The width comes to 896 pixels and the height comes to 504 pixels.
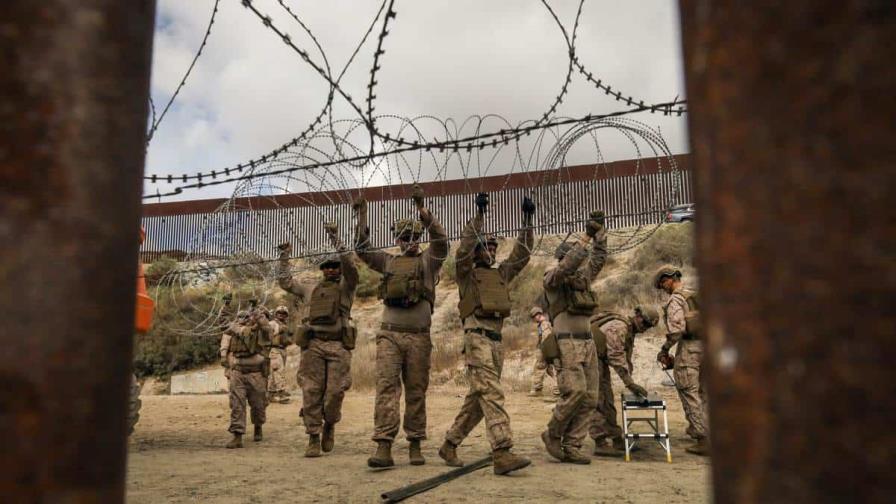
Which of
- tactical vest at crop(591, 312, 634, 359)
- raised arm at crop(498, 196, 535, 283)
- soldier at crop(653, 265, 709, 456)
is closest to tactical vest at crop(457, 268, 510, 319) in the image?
raised arm at crop(498, 196, 535, 283)

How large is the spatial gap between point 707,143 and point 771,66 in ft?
0.25

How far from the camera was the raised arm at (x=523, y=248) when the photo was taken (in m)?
7.05

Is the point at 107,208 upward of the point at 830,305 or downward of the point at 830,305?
upward

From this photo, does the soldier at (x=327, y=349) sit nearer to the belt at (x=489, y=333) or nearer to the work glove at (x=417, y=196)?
the work glove at (x=417, y=196)

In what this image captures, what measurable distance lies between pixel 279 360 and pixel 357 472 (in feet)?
32.0

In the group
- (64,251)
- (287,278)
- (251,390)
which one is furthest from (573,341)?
(64,251)

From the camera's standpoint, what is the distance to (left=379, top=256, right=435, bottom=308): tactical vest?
7094 mm

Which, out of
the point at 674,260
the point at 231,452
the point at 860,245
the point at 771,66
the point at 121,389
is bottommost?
the point at 231,452

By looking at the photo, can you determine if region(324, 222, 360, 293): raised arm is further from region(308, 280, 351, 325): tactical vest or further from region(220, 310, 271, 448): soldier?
region(220, 310, 271, 448): soldier

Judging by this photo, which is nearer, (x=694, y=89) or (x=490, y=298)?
(x=694, y=89)

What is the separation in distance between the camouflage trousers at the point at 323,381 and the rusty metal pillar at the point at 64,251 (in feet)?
24.1

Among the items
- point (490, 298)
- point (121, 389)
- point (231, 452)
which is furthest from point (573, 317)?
point (121, 389)

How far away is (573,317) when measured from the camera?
294 inches

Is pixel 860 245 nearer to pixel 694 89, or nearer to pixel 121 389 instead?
pixel 694 89
